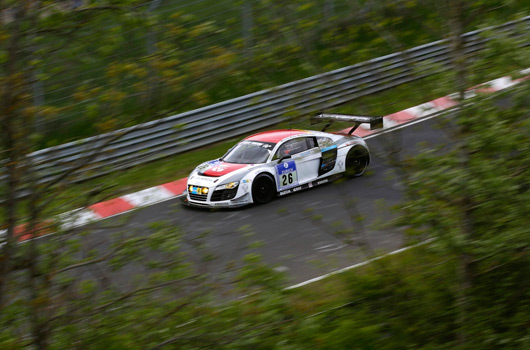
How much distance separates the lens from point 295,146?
13.7 meters

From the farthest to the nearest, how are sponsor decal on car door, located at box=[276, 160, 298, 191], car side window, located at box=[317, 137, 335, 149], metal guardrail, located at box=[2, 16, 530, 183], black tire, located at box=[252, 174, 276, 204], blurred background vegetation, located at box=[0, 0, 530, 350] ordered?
car side window, located at box=[317, 137, 335, 149] → sponsor decal on car door, located at box=[276, 160, 298, 191] → black tire, located at box=[252, 174, 276, 204] → metal guardrail, located at box=[2, 16, 530, 183] → blurred background vegetation, located at box=[0, 0, 530, 350]

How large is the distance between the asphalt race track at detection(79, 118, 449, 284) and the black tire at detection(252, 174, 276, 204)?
0.43 ft

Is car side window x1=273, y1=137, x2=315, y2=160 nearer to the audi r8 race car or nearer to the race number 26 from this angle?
the audi r8 race car

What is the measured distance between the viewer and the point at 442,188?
5773 mm

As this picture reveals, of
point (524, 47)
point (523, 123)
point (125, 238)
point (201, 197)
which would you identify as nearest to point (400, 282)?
point (523, 123)

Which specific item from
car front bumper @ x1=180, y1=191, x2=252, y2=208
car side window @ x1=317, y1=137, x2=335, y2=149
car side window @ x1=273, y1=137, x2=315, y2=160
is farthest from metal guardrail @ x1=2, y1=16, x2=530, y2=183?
car side window @ x1=317, y1=137, x2=335, y2=149

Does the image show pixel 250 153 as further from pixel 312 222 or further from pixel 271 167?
pixel 312 222

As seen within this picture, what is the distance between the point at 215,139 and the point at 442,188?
11.0 meters

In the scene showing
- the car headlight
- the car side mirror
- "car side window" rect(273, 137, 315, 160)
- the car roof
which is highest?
the car roof

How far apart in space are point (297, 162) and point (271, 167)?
0.60 metres

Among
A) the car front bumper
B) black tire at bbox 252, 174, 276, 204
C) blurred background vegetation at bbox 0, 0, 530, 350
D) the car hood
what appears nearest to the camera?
blurred background vegetation at bbox 0, 0, 530, 350

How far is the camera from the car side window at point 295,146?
13.5m

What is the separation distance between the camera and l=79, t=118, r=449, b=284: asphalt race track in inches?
219

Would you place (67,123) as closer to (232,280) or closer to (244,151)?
(232,280)
